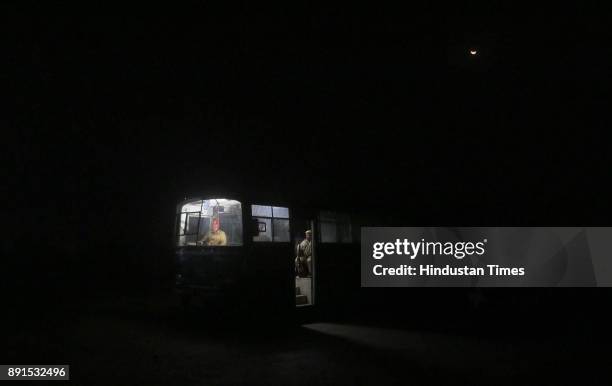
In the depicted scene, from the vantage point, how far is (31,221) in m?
24.7

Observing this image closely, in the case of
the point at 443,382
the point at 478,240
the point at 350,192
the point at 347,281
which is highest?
the point at 350,192

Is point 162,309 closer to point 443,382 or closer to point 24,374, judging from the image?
point 24,374

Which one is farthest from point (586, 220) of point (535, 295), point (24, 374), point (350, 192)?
point (24, 374)

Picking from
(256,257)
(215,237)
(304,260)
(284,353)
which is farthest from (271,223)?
(284,353)

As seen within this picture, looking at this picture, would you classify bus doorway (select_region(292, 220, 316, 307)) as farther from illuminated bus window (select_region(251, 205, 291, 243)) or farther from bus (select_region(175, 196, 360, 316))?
illuminated bus window (select_region(251, 205, 291, 243))

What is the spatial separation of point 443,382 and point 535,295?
32.4 feet

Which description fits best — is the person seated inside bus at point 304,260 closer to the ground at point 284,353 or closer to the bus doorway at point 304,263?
the bus doorway at point 304,263

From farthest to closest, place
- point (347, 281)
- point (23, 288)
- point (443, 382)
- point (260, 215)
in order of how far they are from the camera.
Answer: point (23, 288) → point (347, 281) → point (260, 215) → point (443, 382)

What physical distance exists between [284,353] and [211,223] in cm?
346

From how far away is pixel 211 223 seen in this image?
11.6 metres

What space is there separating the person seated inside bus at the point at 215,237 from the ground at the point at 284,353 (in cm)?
176

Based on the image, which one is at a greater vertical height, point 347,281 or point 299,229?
point 299,229

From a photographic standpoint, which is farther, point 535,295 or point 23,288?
point 23,288

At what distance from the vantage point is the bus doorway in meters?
12.4
